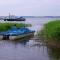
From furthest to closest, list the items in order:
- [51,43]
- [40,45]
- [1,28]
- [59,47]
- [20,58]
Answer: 1. [1,28]
2. [40,45]
3. [51,43]
4. [59,47]
5. [20,58]

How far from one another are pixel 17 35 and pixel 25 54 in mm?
8216

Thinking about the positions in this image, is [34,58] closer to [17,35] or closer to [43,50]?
[43,50]

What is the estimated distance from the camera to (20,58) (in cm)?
1263

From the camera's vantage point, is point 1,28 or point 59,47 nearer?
point 59,47

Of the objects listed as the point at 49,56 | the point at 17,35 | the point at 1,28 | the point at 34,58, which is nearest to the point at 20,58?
the point at 34,58

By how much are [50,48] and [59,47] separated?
2.56 ft

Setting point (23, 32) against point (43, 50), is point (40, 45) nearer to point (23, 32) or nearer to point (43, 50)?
point (43, 50)

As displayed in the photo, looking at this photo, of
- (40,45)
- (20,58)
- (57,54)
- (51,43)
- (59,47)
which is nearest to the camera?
(20,58)

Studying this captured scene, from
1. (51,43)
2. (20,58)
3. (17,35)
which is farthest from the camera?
(17,35)

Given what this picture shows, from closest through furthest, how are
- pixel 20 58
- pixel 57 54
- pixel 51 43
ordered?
1. pixel 20 58
2. pixel 57 54
3. pixel 51 43

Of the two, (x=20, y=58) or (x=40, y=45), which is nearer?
(x=20, y=58)

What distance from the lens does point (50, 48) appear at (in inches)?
606

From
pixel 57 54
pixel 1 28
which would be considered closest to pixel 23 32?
pixel 1 28

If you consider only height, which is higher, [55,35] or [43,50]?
[55,35]
